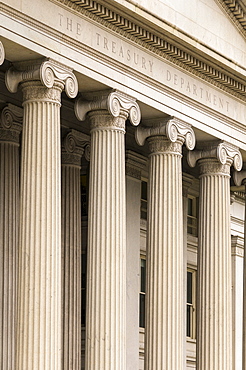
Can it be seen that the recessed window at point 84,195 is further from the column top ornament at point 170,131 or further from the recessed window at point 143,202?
the column top ornament at point 170,131

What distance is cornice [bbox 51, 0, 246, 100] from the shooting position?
3734 centimetres

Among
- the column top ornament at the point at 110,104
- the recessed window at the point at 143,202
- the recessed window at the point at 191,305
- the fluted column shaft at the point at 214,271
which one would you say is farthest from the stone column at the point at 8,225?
the recessed window at the point at 191,305

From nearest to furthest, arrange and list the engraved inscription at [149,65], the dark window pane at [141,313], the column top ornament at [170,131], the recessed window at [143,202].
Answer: the engraved inscription at [149,65], the column top ornament at [170,131], the dark window pane at [141,313], the recessed window at [143,202]

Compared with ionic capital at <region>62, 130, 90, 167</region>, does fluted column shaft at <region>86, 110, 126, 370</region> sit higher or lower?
lower

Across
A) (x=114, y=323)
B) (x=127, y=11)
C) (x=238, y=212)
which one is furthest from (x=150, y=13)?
(x=238, y=212)

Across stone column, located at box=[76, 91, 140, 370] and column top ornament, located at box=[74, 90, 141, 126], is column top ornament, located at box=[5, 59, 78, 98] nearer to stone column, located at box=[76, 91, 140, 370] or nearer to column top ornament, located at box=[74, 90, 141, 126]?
column top ornament, located at box=[74, 90, 141, 126]

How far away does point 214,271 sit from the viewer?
4559cm

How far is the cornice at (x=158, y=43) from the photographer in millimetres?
37344

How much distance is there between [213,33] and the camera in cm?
4522

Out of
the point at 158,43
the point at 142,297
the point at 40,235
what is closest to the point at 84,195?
the point at 142,297

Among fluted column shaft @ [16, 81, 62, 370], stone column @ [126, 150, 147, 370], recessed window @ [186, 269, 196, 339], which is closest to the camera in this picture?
fluted column shaft @ [16, 81, 62, 370]

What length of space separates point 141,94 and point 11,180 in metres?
5.56

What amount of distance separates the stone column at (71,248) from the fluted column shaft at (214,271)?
476 cm

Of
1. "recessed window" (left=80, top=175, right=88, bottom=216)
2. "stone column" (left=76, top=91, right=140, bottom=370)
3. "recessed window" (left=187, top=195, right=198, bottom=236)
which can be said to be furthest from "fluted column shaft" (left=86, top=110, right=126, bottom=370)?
"recessed window" (left=187, top=195, right=198, bottom=236)
